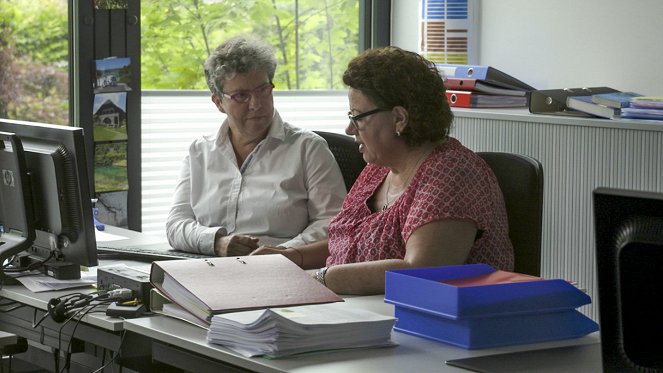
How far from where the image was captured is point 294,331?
6.48ft

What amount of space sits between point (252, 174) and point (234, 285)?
116 centimetres

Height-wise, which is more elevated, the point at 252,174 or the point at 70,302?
the point at 252,174

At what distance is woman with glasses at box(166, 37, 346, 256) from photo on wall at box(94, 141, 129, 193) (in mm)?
710

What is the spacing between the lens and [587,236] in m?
3.55

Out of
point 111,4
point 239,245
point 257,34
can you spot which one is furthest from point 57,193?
point 257,34

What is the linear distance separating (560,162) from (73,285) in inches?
68.0

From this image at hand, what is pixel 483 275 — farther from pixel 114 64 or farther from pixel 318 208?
pixel 114 64

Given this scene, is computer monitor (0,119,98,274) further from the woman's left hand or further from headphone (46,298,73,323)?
the woman's left hand

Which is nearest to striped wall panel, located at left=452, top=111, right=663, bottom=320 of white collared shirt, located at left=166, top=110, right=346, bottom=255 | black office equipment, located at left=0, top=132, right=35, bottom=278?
white collared shirt, located at left=166, top=110, right=346, bottom=255

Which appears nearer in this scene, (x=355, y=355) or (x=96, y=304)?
(x=355, y=355)

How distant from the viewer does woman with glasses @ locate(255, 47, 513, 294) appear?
2570 millimetres

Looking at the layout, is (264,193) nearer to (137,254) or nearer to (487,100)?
(137,254)

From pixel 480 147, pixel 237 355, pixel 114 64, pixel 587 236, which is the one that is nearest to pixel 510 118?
pixel 480 147

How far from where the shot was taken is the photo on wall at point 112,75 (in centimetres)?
406
